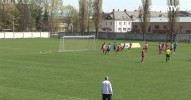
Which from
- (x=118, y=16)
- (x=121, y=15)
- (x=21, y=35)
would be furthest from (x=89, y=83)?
(x=121, y=15)

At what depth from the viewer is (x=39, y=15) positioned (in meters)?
136

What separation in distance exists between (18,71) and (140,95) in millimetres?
13433

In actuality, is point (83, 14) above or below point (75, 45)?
above

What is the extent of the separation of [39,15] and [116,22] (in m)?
33.6

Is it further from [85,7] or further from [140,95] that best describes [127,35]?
[140,95]

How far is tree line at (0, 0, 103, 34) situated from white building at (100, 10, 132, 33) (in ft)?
43.7

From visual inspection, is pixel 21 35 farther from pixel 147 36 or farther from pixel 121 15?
pixel 121 15

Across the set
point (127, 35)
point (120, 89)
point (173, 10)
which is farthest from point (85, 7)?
point (120, 89)

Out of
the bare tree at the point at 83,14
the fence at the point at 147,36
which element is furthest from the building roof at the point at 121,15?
the fence at the point at 147,36

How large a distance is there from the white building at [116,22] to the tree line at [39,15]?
13306 millimetres

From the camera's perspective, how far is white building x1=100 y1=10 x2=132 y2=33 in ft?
472

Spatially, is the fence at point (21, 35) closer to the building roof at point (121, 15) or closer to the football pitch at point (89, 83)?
the building roof at point (121, 15)

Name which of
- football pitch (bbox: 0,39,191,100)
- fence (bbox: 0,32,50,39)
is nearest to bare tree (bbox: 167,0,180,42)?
fence (bbox: 0,32,50,39)

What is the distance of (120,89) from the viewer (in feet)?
67.7
